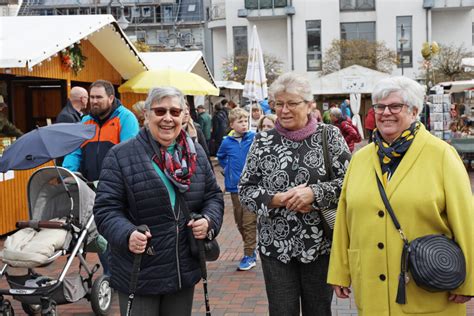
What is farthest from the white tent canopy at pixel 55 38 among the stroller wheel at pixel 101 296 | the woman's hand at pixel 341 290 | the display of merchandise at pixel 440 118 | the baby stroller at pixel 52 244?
the display of merchandise at pixel 440 118

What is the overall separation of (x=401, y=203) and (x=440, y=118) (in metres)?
15.1

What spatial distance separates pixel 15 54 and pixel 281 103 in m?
5.77

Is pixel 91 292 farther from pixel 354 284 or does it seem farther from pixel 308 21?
pixel 308 21

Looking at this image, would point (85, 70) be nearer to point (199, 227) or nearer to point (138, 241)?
point (199, 227)

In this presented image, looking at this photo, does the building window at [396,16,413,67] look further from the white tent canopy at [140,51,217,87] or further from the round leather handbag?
the round leather handbag

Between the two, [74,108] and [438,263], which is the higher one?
[74,108]

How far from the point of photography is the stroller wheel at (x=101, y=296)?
19.1 ft

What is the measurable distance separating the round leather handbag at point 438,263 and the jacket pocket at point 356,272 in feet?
1.21

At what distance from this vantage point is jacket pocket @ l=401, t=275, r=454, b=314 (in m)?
3.28

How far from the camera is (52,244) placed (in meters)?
5.37

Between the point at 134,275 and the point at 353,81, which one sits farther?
the point at 353,81

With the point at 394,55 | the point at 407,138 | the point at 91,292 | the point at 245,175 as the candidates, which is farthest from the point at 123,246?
the point at 394,55

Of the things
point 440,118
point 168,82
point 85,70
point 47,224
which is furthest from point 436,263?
point 440,118

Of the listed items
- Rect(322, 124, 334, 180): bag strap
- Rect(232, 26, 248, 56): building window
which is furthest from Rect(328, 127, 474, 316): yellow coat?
Rect(232, 26, 248, 56): building window
